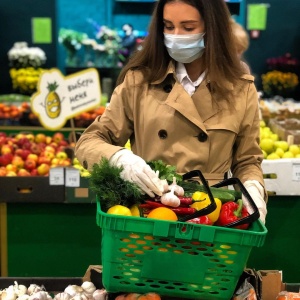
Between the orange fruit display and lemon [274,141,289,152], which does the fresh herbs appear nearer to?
the orange fruit display

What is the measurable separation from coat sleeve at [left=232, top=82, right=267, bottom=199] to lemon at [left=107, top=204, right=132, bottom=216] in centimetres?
62

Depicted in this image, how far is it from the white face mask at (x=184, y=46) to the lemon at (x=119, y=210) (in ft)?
2.13

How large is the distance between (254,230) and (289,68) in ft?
16.5

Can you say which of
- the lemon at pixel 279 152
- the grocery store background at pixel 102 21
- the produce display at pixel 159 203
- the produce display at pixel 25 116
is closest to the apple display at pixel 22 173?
the produce display at pixel 25 116

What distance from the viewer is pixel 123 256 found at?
1.47 meters

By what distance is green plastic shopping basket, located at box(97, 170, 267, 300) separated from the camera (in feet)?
4.60

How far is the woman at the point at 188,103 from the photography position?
6.27ft

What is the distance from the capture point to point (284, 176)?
10.5ft

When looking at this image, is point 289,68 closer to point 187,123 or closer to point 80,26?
point 80,26

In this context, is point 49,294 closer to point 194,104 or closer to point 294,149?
point 194,104

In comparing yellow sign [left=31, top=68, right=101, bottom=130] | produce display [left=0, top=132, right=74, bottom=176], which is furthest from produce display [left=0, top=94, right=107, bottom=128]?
yellow sign [left=31, top=68, right=101, bottom=130]

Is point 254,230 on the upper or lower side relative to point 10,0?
lower

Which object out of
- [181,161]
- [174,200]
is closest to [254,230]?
[174,200]

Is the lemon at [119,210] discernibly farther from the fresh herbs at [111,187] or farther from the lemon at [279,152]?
the lemon at [279,152]
